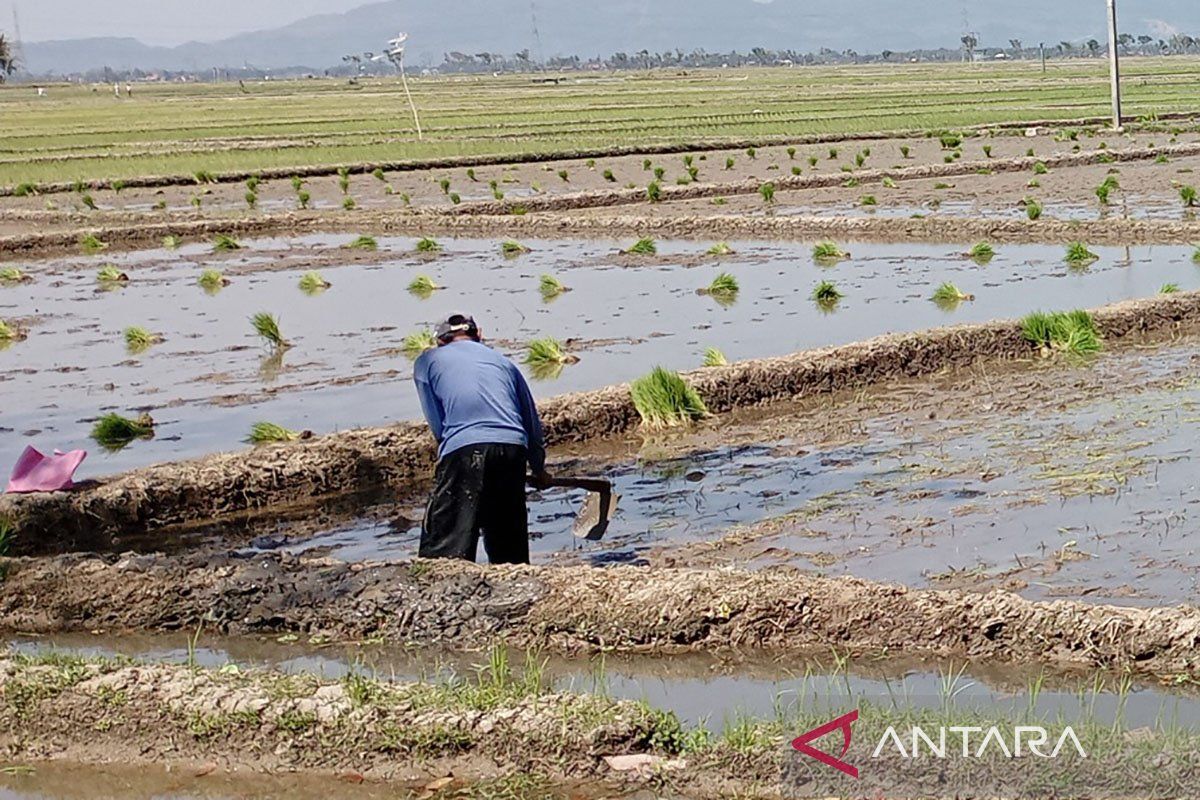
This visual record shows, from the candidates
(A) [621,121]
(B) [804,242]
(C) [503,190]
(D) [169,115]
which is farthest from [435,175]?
(D) [169,115]

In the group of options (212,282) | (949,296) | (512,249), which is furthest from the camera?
(512,249)

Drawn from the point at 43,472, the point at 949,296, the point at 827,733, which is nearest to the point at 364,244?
the point at 949,296

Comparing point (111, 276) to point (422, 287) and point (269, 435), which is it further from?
point (269, 435)

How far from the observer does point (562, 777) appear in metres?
3.77

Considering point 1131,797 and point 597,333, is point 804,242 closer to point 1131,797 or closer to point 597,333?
point 597,333

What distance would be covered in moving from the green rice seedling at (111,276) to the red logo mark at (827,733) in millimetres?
12828

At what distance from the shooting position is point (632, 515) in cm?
657

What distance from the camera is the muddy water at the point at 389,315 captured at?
927cm

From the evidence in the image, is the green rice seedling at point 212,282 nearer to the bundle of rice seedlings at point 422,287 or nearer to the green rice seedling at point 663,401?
the bundle of rice seedlings at point 422,287

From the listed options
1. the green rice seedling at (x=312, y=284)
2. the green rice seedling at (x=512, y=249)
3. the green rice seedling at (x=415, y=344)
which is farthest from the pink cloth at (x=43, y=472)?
the green rice seedling at (x=512, y=249)

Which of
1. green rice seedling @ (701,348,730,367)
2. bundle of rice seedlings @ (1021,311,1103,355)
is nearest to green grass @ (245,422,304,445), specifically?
green rice seedling @ (701,348,730,367)

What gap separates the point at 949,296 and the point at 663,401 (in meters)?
4.24

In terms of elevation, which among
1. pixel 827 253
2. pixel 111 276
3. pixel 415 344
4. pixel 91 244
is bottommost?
pixel 827 253

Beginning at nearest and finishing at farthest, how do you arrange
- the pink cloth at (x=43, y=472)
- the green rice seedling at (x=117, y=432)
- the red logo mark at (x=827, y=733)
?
the red logo mark at (x=827, y=733), the pink cloth at (x=43, y=472), the green rice seedling at (x=117, y=432)
